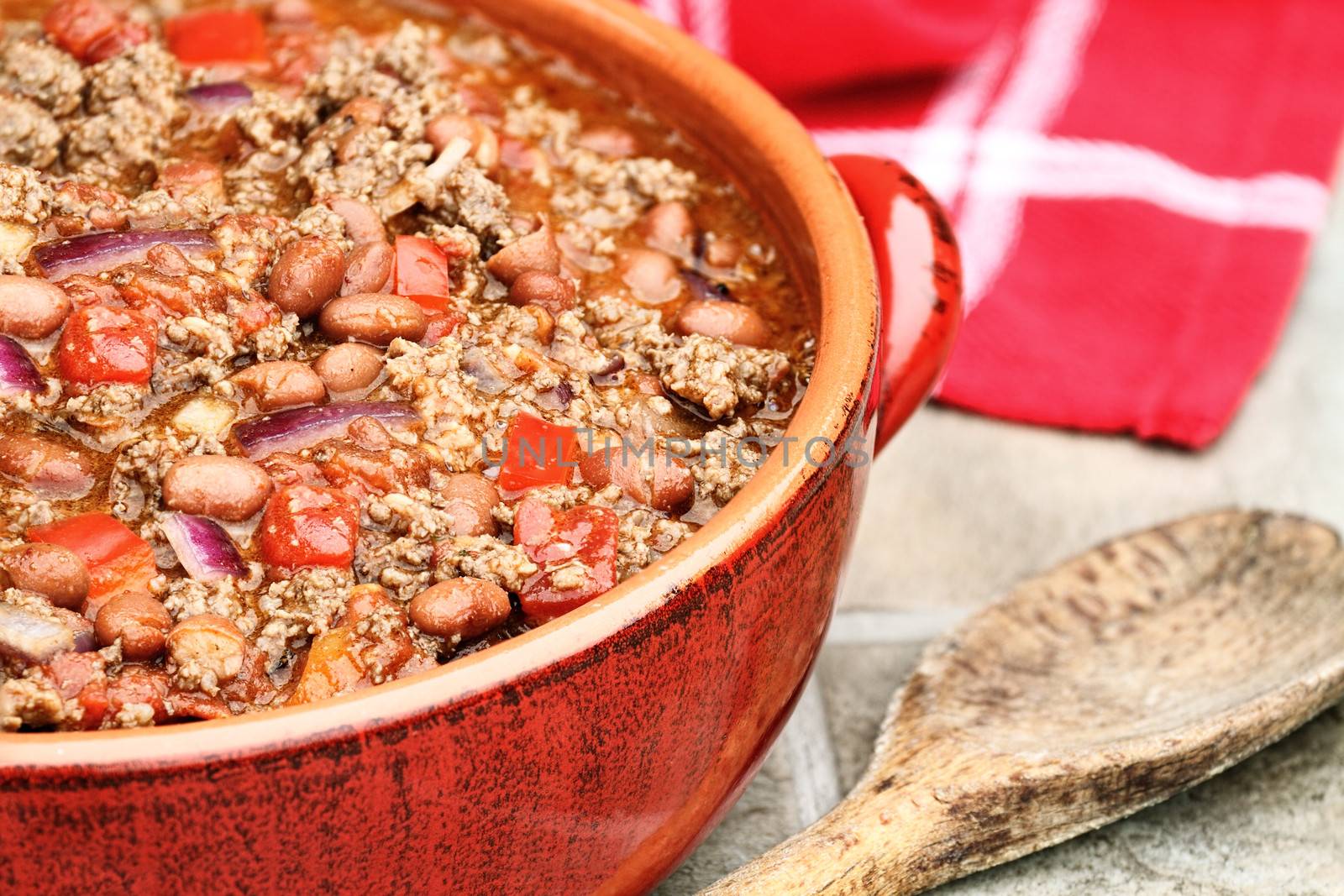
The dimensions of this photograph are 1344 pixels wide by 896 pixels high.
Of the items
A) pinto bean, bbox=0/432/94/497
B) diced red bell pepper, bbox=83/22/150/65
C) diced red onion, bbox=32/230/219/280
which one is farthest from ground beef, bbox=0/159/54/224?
diced red bell pepper, bbox=83/22/150/65

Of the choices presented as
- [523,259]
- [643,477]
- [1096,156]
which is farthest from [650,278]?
[1096,156]

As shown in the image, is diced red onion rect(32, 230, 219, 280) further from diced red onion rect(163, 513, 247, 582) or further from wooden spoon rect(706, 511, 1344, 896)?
wooden spoon rect(706, 511, 1344, 896)

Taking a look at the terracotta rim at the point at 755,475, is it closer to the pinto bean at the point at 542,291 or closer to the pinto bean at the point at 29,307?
the pinto bean at the point at 542,291

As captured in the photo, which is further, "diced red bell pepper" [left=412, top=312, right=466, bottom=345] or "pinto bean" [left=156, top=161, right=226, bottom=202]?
"pinto bean" [left=156, top=161, right=226, bottom=202]

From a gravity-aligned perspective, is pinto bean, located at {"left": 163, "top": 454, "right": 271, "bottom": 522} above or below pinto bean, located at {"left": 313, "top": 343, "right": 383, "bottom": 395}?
below

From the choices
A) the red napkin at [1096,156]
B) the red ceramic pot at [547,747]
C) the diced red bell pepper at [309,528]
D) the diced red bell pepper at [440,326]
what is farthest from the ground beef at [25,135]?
the red napkin at [1096,156]

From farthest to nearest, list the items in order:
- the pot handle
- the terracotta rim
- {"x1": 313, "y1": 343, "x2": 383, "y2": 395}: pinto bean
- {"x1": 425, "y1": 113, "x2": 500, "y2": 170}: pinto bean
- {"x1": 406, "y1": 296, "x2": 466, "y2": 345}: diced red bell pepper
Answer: {"x1": 425, "y1": 113, "x2": 500, "y2": 170}: pinto bean, the pot handle, {"x1": 406, "y1": 296, "x2": 466, "y2": 345}: diced red bell pepper, {"x1": 313, "y1": 343, "x2": 383, "y2": 395}: pinto bean, the terracotta rim
